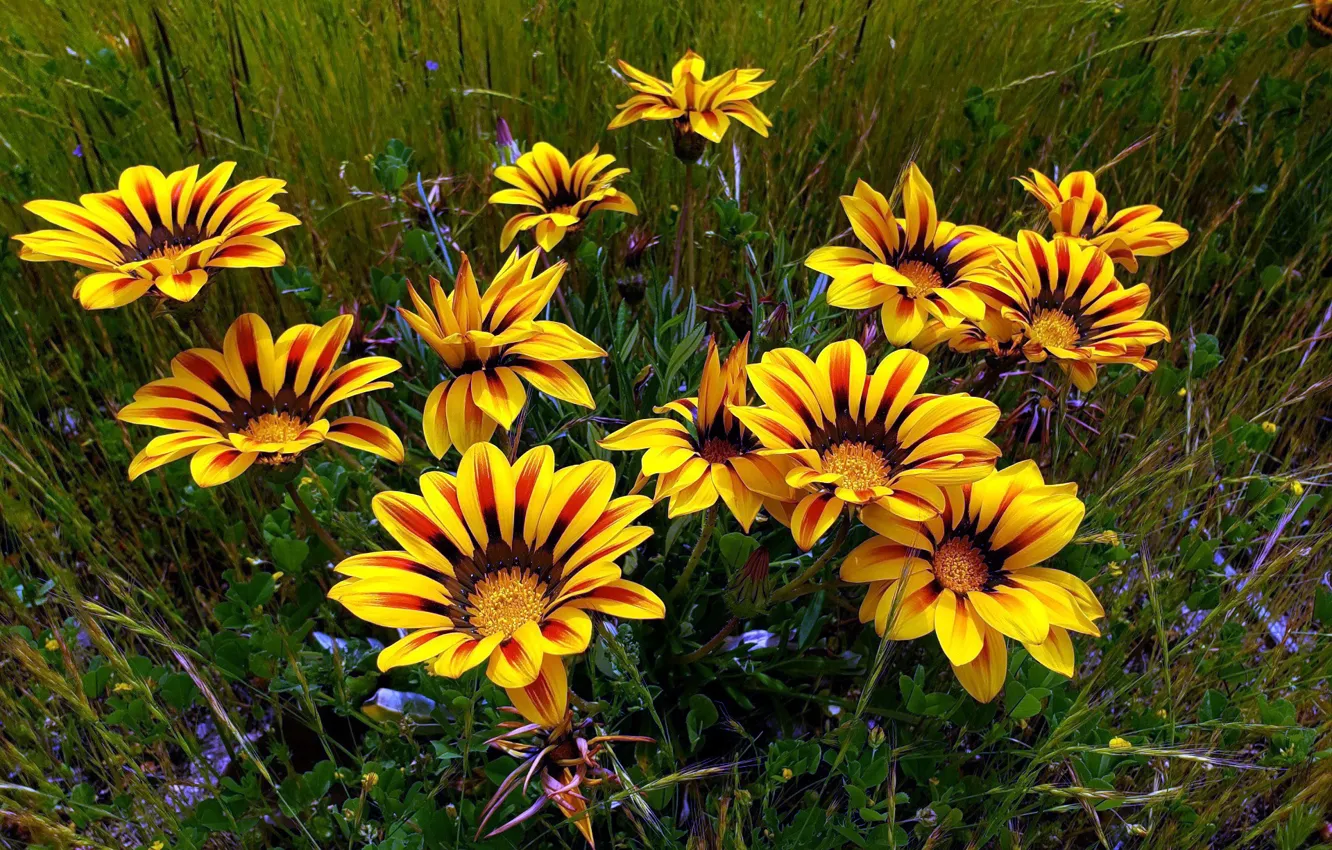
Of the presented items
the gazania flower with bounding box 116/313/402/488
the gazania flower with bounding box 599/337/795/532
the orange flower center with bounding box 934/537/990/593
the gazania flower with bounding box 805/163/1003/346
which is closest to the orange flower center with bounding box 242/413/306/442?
the gazania flower with bounding box 116/313/402/488

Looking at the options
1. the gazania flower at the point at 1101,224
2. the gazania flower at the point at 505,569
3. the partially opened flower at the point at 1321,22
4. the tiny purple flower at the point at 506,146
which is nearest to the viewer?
the gazania flower at the point at 505,569

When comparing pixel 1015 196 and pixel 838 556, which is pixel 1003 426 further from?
pixel 1015 196

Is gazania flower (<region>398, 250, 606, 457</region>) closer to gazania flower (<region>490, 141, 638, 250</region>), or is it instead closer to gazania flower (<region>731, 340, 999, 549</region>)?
gazania flower (<region>731, 340, 999, 549</region>)

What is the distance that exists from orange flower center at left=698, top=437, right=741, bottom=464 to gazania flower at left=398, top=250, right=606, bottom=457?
0.16 meters

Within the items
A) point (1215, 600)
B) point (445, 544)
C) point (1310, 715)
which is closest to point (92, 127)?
point (445, 544)

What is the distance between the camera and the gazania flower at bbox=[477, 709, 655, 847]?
3.46 ft

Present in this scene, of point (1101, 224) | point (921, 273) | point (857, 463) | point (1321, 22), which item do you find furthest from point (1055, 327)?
point (1321, 22)

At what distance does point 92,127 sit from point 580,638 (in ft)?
7.22

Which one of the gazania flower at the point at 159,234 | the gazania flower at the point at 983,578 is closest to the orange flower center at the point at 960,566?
the gazania flower at the point at 983,578

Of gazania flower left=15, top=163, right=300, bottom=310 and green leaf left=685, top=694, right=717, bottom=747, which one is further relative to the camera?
green leaf left=685, top=694, right=717, bottom=747

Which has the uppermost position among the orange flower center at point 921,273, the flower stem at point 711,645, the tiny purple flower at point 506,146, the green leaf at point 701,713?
the tiny purple flower at point 506,146

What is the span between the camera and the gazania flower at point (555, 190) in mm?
1573

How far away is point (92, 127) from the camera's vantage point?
2.29 m

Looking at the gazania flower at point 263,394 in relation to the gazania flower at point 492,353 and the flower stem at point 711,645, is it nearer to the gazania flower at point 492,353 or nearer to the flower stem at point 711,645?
the gazania flower at point 492,353
